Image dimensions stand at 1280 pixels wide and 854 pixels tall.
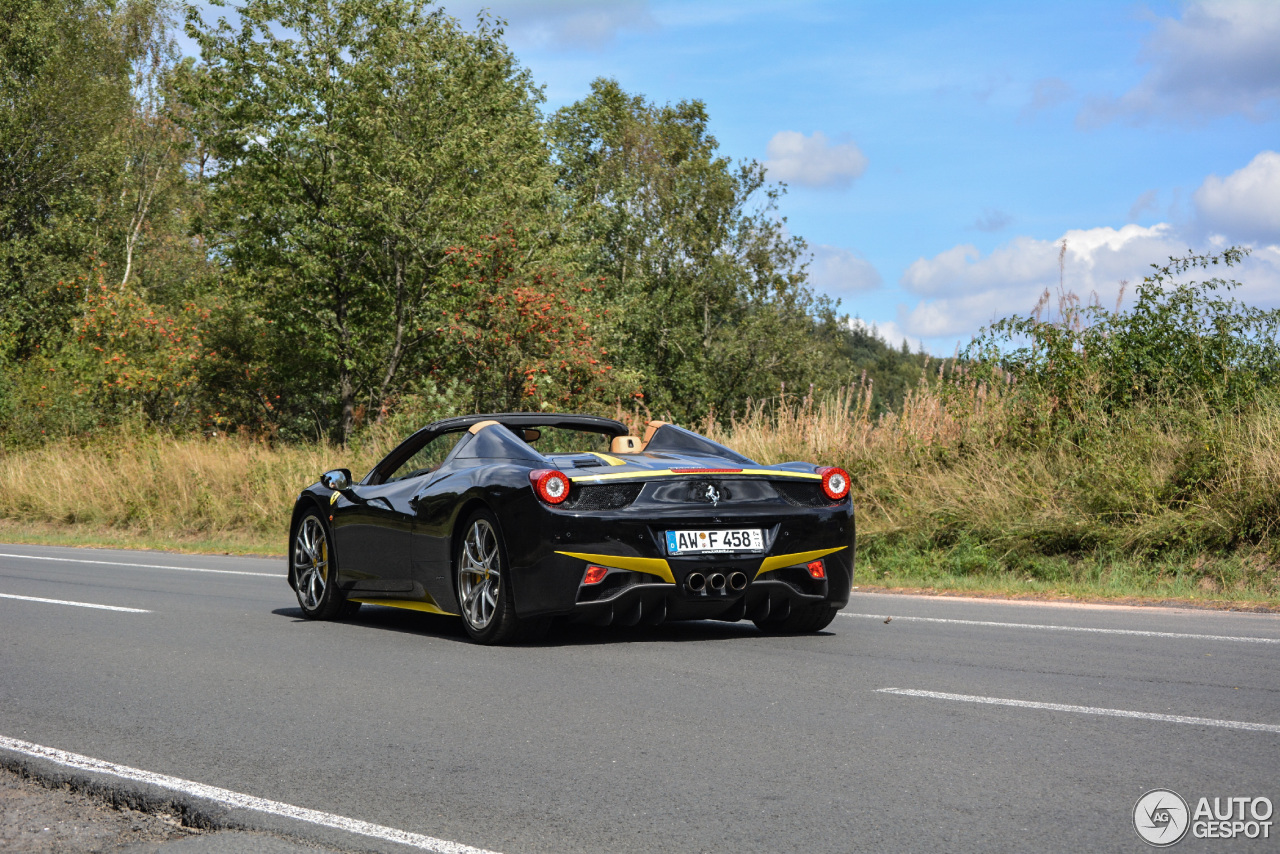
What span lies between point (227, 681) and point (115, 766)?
6.26ft

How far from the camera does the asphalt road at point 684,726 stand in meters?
3.90

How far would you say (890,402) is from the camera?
16391mm

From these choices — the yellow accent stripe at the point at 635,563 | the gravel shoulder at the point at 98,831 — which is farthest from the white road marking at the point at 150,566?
the gravel shoulder at the point at 98,831

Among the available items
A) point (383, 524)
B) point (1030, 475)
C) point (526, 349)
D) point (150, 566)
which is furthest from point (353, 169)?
point (383, 524)

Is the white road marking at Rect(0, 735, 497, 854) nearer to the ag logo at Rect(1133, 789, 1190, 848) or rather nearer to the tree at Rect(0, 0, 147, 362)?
the ag logo at Rect(1133, 789, 1190, 848)

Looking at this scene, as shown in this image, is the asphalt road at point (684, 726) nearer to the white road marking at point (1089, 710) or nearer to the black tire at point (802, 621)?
the white road marking at point (1089, 710)

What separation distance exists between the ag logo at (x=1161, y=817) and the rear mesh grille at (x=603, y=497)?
3.75 m

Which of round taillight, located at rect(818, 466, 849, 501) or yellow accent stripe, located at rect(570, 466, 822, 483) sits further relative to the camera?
round taillight, located at rect(818, 466, 849, 501)

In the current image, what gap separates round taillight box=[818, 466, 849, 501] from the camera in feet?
26.1

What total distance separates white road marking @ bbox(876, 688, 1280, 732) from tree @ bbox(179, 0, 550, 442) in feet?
74.4

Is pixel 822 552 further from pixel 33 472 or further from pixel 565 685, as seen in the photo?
pixel 33 472

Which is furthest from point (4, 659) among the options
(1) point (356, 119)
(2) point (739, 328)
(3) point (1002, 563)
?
(2) point (739, 328)

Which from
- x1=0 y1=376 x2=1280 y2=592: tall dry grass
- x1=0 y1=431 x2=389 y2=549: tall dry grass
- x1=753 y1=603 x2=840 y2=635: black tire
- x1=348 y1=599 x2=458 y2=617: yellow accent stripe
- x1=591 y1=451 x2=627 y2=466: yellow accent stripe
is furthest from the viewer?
x1=0 y1=431 x2=389 y2=549: tall dry grass

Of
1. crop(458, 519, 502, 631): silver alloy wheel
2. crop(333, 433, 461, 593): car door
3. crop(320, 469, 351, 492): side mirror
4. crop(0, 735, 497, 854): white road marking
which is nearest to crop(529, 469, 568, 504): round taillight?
crop(458, 519, 502, 631): silver alloy wheel
